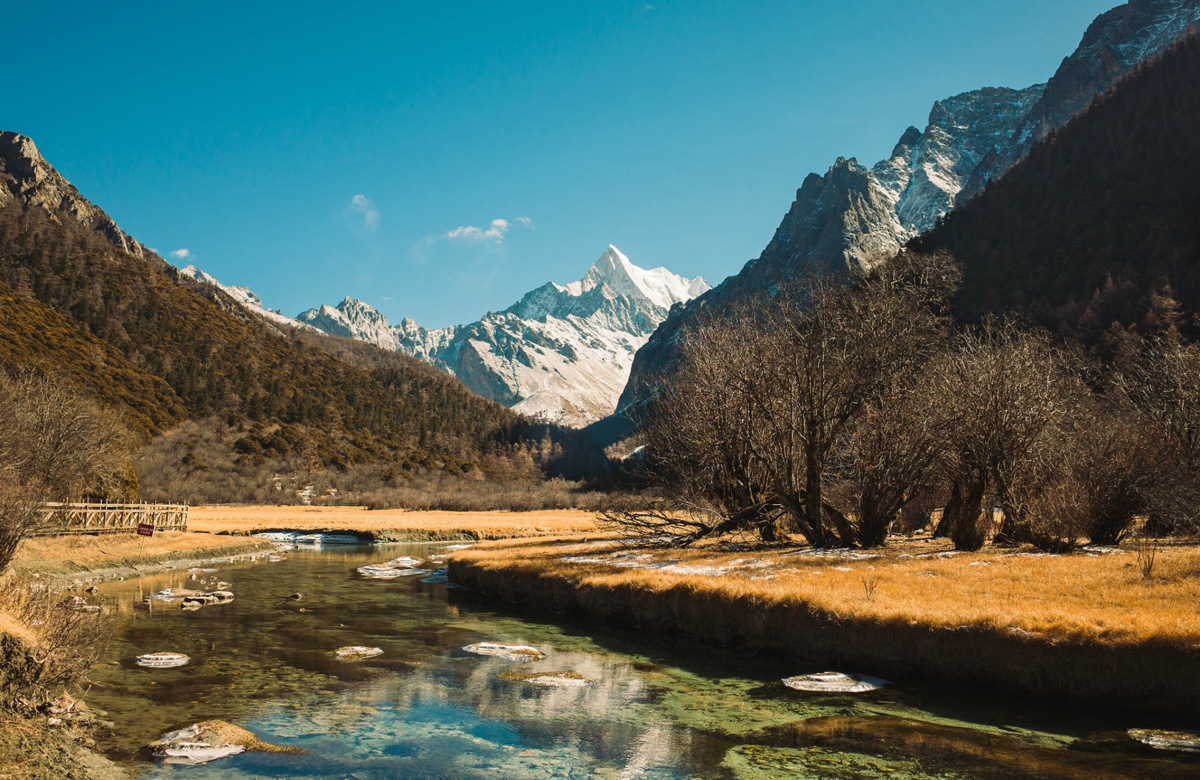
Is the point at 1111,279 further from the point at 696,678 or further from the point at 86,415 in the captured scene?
the point at 86,415

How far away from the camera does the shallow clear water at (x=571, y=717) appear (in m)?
10.7

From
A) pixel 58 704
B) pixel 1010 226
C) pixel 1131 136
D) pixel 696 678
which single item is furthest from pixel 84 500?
pixel 1131 136

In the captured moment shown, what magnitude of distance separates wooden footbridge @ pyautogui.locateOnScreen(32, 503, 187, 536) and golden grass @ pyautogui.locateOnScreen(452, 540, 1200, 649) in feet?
92.4

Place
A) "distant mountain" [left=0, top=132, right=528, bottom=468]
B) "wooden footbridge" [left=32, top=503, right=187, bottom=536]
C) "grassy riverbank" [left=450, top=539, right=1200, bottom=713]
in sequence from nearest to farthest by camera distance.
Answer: "grassy riverbank" [left=450, top=539, right=1200, bottom=713], "wooden footbridge" [left=32, top=503, right=187, bottom=536], "distant mountain" [left=0, top=132, right=528, bottom=468]

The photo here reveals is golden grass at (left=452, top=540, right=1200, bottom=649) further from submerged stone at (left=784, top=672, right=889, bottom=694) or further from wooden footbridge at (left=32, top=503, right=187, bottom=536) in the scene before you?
wooden footbridge at (left=32, top=503, right=187, bottom=536)

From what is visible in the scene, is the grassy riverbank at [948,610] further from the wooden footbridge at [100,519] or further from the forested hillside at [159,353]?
the forested hillside at [159,353]

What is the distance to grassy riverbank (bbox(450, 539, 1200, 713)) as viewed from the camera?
1280 cm

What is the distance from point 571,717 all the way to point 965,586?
37.3ft

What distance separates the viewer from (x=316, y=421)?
168 meters

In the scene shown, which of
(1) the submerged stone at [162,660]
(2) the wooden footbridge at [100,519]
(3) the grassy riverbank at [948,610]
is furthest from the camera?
(2) the wooden footbridge at [100,519]

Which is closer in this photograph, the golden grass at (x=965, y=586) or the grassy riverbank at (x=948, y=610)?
the grassy riverbank at (x=948, y=610)

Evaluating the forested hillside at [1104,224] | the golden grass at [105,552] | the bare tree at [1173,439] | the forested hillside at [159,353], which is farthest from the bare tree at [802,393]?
the forested hillside at [159,353]

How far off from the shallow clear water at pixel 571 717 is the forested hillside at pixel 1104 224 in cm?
7924

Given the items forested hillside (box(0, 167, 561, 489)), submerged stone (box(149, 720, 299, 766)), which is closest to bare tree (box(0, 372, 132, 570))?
submerged stone (box(149, 720, 299, 766))
